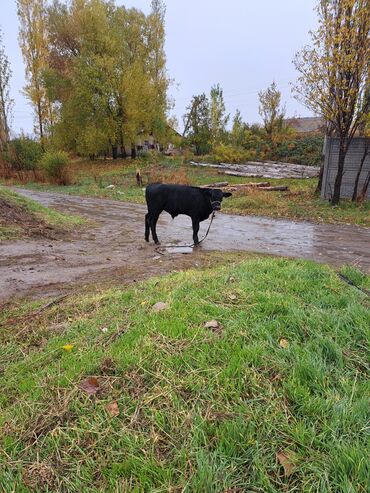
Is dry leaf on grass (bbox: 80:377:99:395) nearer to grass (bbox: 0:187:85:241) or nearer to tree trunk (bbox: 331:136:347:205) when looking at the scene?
grass (bbox: 0:187:85:241)

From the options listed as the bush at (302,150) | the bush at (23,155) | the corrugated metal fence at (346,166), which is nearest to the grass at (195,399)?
the corrugated metal fence at (346,166)

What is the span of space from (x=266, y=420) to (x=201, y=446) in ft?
1.37

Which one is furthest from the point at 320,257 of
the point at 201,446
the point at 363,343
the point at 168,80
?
the point at 168,80

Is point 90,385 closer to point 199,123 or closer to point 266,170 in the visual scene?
point 266,170

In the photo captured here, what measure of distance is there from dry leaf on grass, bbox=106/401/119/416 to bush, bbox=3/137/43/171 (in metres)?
31.0

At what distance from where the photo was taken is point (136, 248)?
862 cm

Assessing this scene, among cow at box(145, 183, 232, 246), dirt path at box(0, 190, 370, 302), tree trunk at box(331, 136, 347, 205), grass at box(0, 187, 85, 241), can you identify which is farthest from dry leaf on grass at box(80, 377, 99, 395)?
tree trunk at box(331, 136, 347, 205)

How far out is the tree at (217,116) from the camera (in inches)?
1499

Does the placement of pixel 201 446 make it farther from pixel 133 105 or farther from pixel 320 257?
pixel 133 105

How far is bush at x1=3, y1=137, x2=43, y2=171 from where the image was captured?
30.3 metres

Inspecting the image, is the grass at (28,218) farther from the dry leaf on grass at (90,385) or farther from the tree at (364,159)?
the tree at (364,159)

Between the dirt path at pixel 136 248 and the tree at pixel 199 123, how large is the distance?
2593 cm

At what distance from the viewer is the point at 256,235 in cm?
1090

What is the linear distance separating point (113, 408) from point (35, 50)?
40.5m
